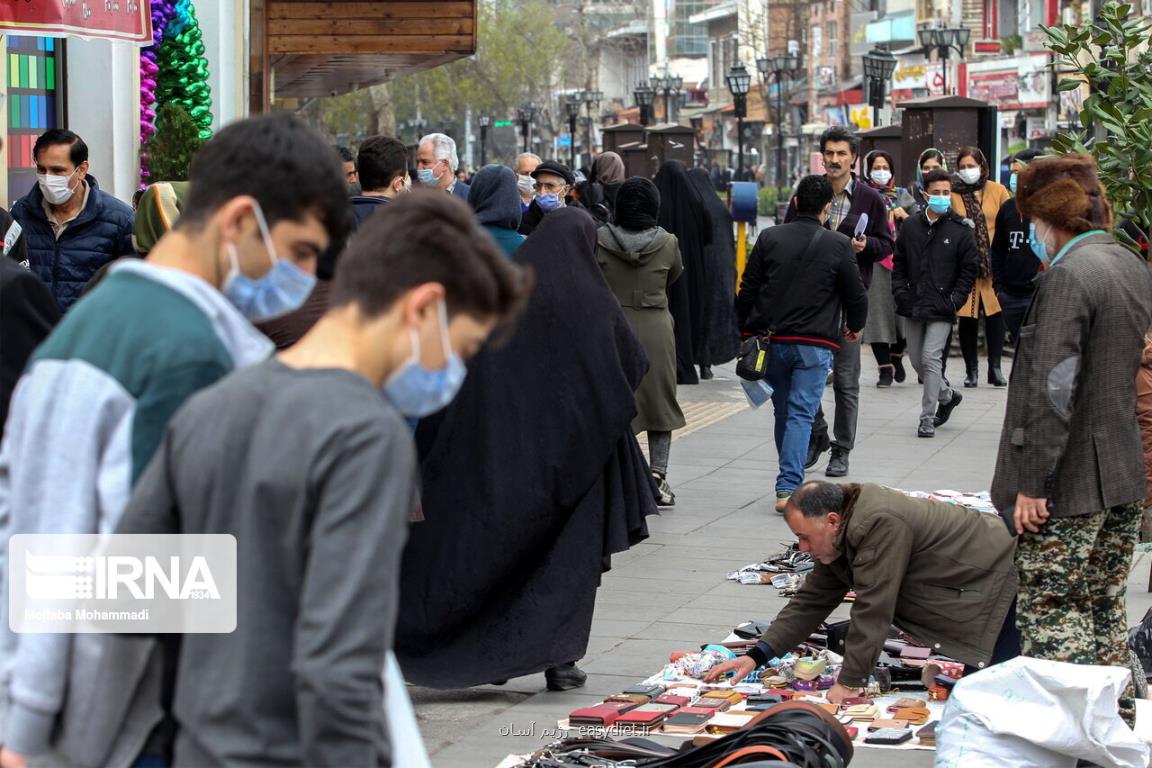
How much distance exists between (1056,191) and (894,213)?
1049 centimetres

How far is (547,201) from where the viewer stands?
1070cm

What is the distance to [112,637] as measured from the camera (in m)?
2.61

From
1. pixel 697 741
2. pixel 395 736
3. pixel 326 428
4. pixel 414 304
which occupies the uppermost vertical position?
pixel 414 304

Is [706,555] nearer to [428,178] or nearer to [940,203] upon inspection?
[428,178]

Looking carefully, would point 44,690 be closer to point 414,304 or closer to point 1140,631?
point 414,304

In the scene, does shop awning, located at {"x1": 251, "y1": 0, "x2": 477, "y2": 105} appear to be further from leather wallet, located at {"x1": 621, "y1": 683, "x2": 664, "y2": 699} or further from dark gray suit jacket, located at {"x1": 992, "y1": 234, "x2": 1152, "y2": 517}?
dark gray suit jacket, located at {"x1": 992, "y1": 234, "x2": 1152, "y2": 517}

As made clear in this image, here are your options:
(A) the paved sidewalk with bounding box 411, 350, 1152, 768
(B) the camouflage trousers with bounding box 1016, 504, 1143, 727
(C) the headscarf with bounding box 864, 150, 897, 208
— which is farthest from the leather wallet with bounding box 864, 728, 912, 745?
(C) the headscarf with bounding box 864, 150, 897, 208

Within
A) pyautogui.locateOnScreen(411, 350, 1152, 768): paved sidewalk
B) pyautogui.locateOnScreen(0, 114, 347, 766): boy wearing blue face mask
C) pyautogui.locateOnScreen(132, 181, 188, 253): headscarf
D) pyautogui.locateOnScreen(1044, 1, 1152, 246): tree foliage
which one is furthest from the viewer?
pyautogui.locateOnScreen(1044, 1, 1152, 246): tree foliage

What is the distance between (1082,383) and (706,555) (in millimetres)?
3707

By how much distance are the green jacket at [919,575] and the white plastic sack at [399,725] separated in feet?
11.1

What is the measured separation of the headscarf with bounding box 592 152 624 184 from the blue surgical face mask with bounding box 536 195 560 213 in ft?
10.1

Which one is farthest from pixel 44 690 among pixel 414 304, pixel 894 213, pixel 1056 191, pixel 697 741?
pixel 894 213

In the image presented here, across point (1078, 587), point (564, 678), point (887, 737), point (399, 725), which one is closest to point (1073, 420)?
point (1078, 587)

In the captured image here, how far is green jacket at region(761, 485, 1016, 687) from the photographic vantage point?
19.4 feet
